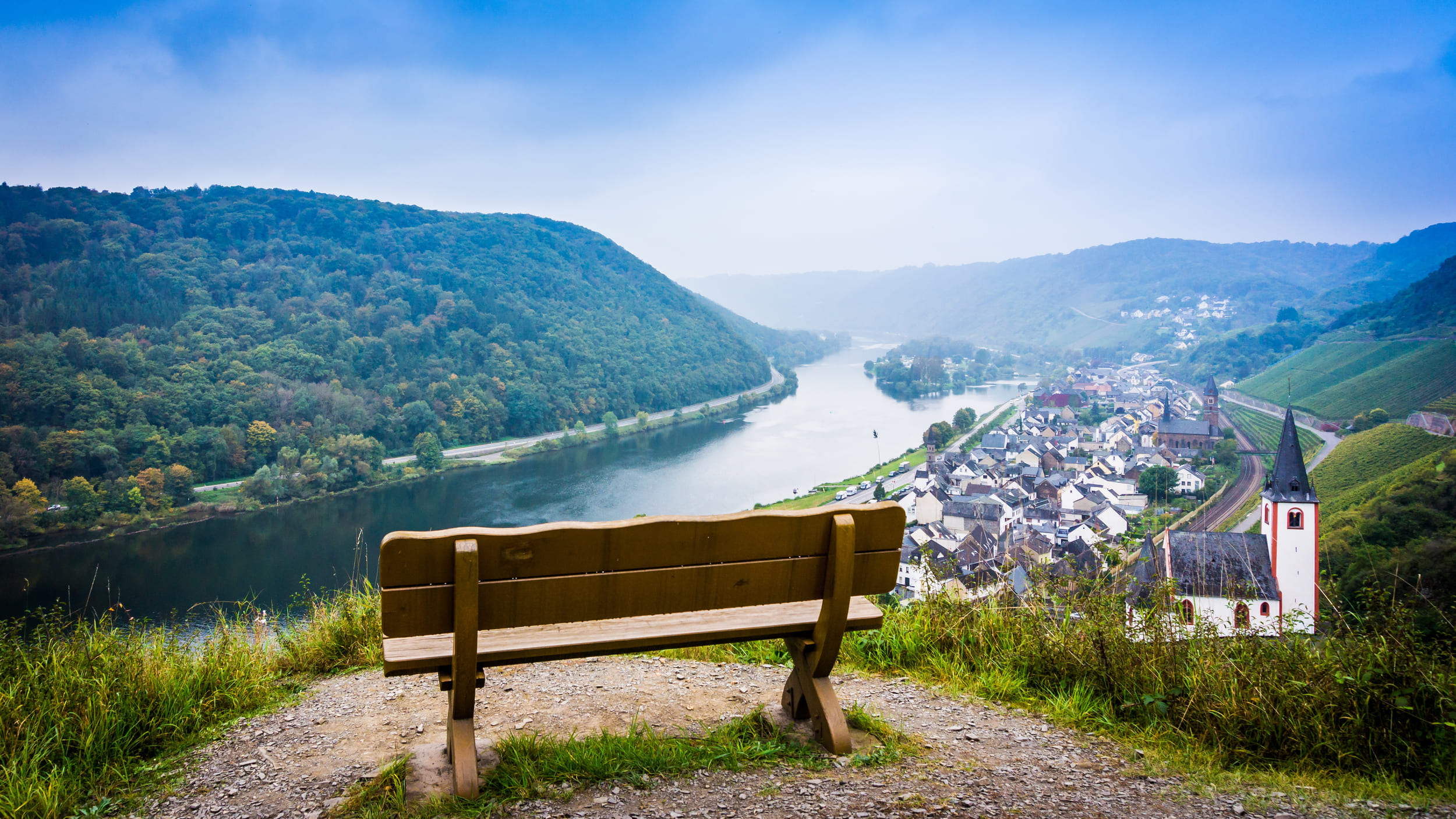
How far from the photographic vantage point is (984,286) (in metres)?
116

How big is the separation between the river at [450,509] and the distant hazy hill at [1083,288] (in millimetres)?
25250

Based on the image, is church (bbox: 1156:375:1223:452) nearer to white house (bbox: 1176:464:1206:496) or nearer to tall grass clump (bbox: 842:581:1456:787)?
white house (bbox: 1176:464:1206:496)

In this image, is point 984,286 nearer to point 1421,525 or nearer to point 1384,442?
point 1384,442

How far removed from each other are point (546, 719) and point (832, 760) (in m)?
0.89

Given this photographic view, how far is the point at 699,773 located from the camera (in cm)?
176

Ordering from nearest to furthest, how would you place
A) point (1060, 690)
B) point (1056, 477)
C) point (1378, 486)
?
point (1060, 690)
point (1378, 486)
point (1056, 477)

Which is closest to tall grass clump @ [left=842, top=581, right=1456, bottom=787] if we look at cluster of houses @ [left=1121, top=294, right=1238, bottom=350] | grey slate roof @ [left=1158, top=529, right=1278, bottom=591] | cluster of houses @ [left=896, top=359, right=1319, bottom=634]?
cluster of houses @ [left=896, top=359, right=1319, bottom=634]

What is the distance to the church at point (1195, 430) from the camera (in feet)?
95.1

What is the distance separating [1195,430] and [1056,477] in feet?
25.6

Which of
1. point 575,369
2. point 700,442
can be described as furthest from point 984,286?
point 700,442

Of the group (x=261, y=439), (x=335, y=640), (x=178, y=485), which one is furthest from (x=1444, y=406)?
(x=261, y=439)

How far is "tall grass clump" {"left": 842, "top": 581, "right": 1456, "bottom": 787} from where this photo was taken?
1726 mm

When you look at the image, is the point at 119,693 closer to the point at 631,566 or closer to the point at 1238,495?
the point at 631,566

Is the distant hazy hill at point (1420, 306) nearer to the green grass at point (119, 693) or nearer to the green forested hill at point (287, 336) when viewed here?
the green grass at point (119, 693)
